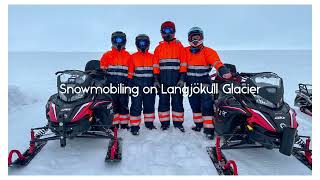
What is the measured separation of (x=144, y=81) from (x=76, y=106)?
1.70 metres

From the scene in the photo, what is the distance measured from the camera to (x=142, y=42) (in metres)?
6.39

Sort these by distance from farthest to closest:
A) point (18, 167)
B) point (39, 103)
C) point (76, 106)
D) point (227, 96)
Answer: point (39, 103), point (227, 96), point (76, 106), point (18, 167)

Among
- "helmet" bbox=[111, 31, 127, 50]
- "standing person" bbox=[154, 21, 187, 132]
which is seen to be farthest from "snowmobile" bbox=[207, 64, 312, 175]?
"helmet" bbox=[111, 31, 127, 50]

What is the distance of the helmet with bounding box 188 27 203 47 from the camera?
6227 mm

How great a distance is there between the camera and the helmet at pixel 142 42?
6380mm

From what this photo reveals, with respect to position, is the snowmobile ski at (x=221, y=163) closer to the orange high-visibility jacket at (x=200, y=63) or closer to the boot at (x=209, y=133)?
the boot at (x=209, y=133)

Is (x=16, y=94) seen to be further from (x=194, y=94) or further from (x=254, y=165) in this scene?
(x=254, y=165)

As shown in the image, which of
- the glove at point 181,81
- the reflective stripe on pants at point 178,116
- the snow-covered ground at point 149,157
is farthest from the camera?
the reflective stripe on pants at point 178,116

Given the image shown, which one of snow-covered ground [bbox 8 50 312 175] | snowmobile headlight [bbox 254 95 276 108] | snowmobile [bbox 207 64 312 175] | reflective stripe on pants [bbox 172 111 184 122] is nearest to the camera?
snowmobile [bbox 207 64 312 175]

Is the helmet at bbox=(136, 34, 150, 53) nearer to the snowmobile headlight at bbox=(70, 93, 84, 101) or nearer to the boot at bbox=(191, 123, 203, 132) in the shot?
the snowmobile headlight at bbox=(70, 93, 84, 101)

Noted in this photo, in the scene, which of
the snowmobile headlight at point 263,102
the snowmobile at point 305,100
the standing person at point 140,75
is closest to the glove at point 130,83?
the standing person at point 140,75

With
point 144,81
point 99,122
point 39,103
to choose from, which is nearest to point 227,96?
point 144,81

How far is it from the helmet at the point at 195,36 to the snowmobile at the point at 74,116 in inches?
78.2

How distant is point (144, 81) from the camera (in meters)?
6.44
